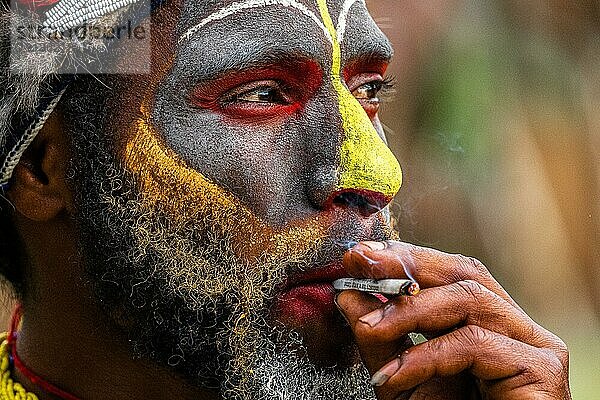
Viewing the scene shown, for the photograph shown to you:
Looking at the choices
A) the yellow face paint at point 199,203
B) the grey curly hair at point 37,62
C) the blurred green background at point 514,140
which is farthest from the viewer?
the blurred green background at point 514,140

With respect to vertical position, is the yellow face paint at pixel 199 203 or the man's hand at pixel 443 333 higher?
the yellow face paint at pixel 199 203

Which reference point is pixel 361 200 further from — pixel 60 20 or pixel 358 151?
pixel 60 20

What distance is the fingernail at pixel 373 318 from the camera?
218 centimetres

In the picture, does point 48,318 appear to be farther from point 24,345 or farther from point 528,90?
point 528,90

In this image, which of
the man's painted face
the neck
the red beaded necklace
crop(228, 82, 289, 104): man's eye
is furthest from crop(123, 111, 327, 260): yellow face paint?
the red beaded necklace

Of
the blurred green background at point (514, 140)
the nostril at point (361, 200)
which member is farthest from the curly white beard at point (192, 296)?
the blurred green background at point (514, 140)

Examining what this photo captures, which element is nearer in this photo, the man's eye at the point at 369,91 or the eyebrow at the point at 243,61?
the eyebrow at the point at 243,61

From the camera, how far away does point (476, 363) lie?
221 cm

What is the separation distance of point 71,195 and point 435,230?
426 cm

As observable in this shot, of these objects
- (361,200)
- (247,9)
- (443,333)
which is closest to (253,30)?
(247,9)

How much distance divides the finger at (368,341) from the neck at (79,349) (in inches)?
22.2

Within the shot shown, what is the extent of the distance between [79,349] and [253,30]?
1.01 metres

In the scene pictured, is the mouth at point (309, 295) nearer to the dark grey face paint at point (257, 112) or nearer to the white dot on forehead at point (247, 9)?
the dark grey face paint at point (257, 112)

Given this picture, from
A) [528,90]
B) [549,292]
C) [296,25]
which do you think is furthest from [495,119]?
[296,25]
